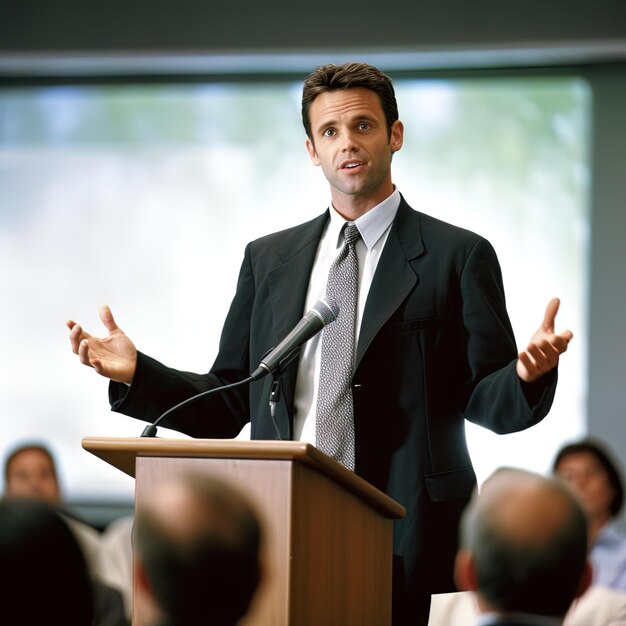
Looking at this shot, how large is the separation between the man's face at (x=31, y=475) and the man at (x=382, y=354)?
81.7 inches

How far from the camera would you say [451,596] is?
279cm

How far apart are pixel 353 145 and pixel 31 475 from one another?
8.40 ft

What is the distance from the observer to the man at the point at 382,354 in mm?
2545

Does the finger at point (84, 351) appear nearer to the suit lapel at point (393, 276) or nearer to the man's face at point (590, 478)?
the suit lapel at point (393, 276)

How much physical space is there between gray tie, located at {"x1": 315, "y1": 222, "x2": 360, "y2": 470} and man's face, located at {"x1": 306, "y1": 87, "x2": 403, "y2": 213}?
16 centimetres

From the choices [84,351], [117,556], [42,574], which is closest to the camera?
[42,574]

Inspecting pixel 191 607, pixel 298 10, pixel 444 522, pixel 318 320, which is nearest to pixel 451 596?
pixel 444 522

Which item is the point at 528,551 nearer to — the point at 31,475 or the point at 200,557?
the point at 200,557

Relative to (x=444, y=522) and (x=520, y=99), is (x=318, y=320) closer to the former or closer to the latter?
(x=444, y=522)

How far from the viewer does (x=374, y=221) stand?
112 inches

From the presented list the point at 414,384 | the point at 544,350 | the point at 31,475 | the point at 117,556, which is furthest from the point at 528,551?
the point at 117,556

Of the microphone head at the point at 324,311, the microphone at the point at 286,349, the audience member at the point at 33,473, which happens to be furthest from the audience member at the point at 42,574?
the audience member at the point at 33,473

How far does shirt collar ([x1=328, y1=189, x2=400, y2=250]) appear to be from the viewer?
2.83 metres

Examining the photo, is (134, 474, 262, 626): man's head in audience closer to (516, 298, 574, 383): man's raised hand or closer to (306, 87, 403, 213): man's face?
(516, 298, 574, 383): man's raised hand
